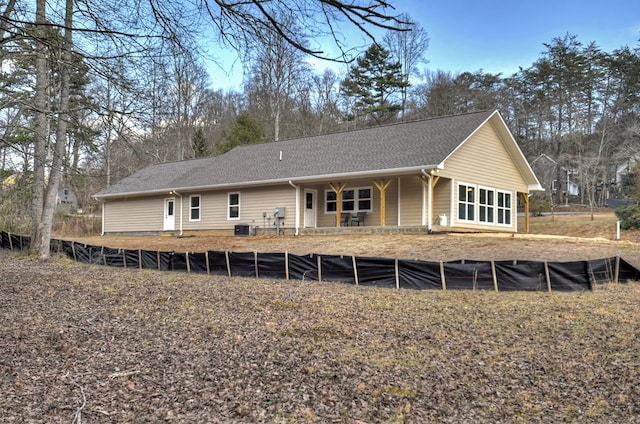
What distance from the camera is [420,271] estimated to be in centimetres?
1108

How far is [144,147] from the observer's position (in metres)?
8.41

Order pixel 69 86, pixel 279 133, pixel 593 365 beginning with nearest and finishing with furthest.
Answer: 1. pixel 593 365
2. pixel 69 86
3. pixel 279 133

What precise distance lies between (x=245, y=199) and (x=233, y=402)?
18138 mm

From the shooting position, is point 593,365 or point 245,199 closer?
point 593,365

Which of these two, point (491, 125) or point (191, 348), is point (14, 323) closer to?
point (191, 348)

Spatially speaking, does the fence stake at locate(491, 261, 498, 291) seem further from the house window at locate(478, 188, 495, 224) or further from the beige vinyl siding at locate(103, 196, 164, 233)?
the beige vinyl siding at locate(103, 196, 164, 233)

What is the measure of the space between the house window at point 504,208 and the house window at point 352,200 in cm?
563

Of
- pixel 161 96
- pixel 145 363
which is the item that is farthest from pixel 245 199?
pixel 145 363

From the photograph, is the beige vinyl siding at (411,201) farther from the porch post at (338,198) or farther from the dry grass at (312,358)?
the dry grass at (312,358)

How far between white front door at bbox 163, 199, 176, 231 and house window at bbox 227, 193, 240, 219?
Answer: 12.1 ft

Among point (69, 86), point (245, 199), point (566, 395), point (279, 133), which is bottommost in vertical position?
point (566, 395)

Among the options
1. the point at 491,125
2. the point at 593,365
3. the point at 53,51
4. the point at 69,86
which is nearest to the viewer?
the point at 593,365

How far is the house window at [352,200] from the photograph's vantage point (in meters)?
Answer: 21.0

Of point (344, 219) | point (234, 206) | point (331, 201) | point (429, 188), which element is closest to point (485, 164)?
Answer: point (429, 188)
